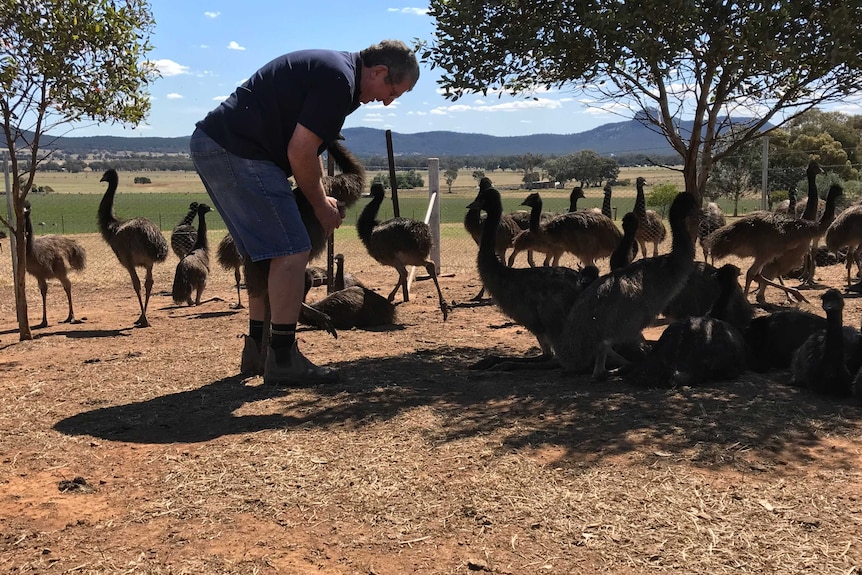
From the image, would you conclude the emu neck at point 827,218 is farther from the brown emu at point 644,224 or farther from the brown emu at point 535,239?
the brown emu at point 535,239

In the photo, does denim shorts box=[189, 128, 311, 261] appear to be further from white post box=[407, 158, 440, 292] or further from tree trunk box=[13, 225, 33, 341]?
white post box=[407, 158, 440, 292]

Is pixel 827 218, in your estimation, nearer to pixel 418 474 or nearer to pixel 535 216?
pixel 535 216

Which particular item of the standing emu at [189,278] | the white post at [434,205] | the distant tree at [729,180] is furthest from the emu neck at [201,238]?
the distant tree at [729,180]

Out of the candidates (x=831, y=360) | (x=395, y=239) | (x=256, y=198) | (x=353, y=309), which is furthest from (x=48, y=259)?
(x=831, y=360)

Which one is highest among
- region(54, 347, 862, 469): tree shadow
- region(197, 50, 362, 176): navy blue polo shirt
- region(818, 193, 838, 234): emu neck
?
region(197, 50, 362, 176): navy blue polo shirt

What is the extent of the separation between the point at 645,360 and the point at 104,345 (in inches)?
239

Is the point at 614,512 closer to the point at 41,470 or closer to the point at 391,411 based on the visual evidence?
the point at 391,411

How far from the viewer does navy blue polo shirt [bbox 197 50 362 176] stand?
5.12 metres

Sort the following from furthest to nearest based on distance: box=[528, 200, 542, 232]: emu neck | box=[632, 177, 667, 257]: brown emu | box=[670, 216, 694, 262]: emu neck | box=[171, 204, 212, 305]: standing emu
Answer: box=[632, 177, 667, 257]: brown emu
box=[528, 200, 542, 232]: emu neck
box=[171, 204, 212, 305]: standing emu
box=[670, 216, 694, 262]: emu neck

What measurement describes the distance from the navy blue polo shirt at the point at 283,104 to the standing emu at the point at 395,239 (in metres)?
6.06

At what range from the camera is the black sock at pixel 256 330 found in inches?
257

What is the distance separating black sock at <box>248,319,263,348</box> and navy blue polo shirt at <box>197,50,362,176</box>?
1.62 metres

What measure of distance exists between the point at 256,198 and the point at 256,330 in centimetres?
157

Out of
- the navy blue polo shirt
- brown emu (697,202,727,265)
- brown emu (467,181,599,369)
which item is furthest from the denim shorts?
brown emu (697,202,727,265)
